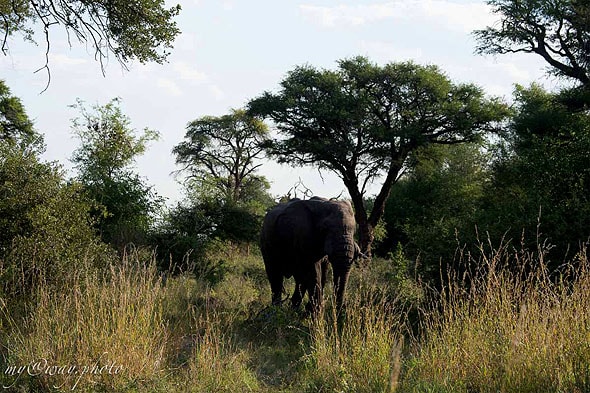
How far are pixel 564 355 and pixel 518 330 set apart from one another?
0.49 m

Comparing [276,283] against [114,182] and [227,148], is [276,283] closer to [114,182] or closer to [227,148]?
[114,182]

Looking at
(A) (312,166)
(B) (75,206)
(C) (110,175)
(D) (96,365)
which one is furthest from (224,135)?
(D) (96,365)

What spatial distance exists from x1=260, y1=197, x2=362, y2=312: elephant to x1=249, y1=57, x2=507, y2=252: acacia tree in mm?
14708

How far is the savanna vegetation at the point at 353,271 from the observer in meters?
6.66

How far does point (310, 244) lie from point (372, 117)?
1760 centimetres

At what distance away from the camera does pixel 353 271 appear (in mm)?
17328

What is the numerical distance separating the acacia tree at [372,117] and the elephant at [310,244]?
14708 mm

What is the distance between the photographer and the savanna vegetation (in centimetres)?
666

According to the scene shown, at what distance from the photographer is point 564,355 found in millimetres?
5992

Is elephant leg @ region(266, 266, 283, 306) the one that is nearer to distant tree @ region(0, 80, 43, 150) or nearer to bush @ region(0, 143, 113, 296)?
bush @ region(0, 143, 113, 296)

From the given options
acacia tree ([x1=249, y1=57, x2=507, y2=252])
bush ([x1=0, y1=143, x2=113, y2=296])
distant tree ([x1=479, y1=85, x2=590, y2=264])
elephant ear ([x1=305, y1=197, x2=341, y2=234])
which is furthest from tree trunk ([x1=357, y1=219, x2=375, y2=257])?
bush ([x1=0, y1=143, x2=113, y2=296])

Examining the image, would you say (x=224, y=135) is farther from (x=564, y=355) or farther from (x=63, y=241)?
(x=564, y=355)

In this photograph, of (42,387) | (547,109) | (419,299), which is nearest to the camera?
(42,387)

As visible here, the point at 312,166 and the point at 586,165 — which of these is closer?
the point at 586,165
